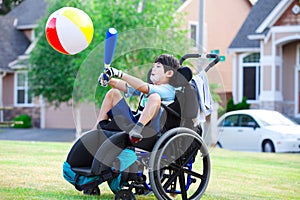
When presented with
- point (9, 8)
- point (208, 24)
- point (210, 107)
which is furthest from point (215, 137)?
point (9, 8)

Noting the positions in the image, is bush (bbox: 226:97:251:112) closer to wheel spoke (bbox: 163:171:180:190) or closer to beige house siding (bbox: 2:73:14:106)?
beige house siding (bbox: 2:73:14:106)

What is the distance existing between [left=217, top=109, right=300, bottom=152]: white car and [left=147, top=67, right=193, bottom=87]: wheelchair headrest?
1248 centimetres

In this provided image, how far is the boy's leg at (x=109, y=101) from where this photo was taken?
25.6 feet

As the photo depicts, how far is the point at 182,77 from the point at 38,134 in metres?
25.8

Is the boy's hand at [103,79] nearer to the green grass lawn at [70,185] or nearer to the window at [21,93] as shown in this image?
the green grass lawn at [70,185]

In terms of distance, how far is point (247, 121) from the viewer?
75.9ft

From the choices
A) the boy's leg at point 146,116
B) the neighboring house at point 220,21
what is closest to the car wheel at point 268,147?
the neighboring house at point 220,21

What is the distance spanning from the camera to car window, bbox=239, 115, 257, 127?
74.8 ft

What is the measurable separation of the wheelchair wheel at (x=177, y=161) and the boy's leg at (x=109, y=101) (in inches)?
31.8

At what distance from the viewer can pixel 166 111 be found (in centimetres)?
747

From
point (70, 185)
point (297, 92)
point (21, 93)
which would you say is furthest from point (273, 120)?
point (21, 93)

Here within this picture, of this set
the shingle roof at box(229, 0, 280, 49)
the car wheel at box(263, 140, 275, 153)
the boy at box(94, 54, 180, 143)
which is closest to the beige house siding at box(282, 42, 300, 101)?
the shingle roof at box(229, 0, 280, 49)

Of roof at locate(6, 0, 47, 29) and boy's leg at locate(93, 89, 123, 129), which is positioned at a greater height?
roof at locate(6, 0, 47, 29)

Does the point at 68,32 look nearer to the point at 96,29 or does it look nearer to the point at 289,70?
the point at 96,29
